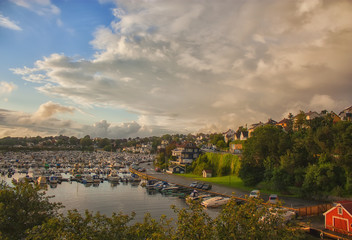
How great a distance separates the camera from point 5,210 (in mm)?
14195

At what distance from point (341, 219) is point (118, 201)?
1310 inches

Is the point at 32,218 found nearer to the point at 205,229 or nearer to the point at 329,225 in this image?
the point at 205,229

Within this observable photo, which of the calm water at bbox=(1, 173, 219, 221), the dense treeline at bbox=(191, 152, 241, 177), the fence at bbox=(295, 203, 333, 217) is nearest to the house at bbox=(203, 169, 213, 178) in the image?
the dense treeline at bbox=(191, 152, 241, 177)

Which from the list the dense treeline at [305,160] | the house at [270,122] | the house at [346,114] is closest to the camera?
the dense treeline at [305,160]

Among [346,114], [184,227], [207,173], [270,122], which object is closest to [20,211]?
[184,227]

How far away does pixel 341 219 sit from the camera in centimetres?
2484

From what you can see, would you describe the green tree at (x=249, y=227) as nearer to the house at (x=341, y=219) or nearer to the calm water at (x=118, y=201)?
the house at (x=341, y=219)

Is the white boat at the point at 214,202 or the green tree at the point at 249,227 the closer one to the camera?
the green tree at the point at 249,227

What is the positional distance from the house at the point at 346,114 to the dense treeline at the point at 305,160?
Answer: 16.1 m

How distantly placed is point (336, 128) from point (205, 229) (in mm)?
38697

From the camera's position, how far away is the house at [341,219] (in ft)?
79.6

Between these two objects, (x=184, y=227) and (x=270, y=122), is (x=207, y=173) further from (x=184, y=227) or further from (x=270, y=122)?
(x=184, y=227)

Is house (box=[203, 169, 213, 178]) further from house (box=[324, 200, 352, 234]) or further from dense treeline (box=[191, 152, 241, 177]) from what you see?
house (box=[324, 200, 352, 234])

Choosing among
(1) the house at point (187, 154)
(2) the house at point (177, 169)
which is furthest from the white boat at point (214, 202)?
(1) the house at point (187, 154)
